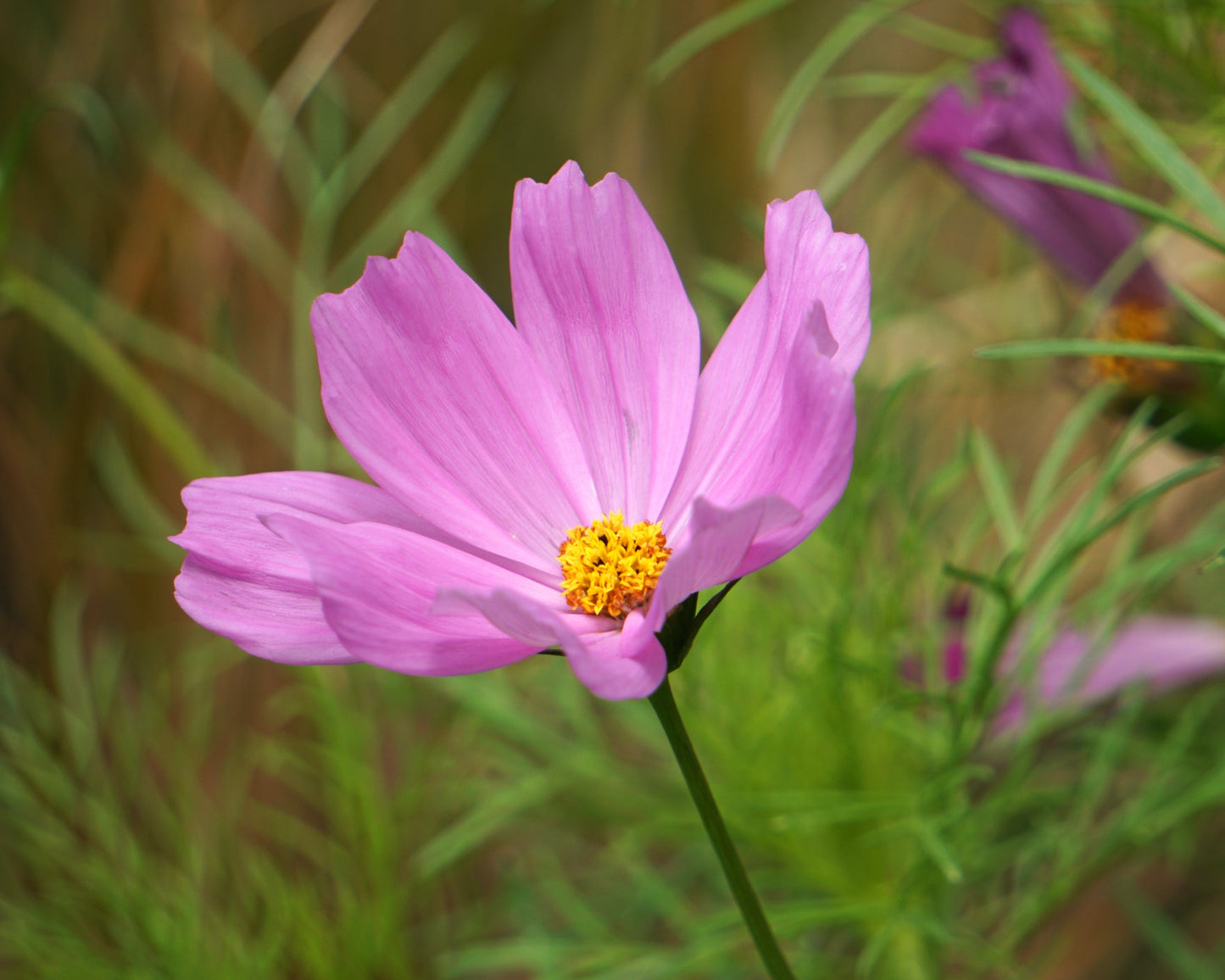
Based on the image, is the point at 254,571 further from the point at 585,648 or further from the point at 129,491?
the point at 129,491

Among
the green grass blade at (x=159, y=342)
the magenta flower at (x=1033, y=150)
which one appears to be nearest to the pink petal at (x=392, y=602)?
Answer: the magenta flower at (x=1033, y=150)

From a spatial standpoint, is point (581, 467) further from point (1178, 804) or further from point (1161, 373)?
point (1178, 804)

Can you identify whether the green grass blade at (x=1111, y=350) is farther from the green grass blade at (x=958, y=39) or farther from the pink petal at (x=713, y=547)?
→ the green grass blade at (x=958, y=39)

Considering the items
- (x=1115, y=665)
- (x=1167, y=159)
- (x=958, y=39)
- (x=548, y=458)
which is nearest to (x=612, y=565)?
(x=548, y=458)

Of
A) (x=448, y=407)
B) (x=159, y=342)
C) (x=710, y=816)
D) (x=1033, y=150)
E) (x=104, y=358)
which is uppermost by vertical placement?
(x=159, y=342)

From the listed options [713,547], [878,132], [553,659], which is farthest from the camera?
[553,659]

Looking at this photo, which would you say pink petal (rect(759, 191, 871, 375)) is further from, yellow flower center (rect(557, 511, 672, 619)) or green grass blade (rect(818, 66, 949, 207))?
green grass blade (rect(818, 66, 949, 207))
